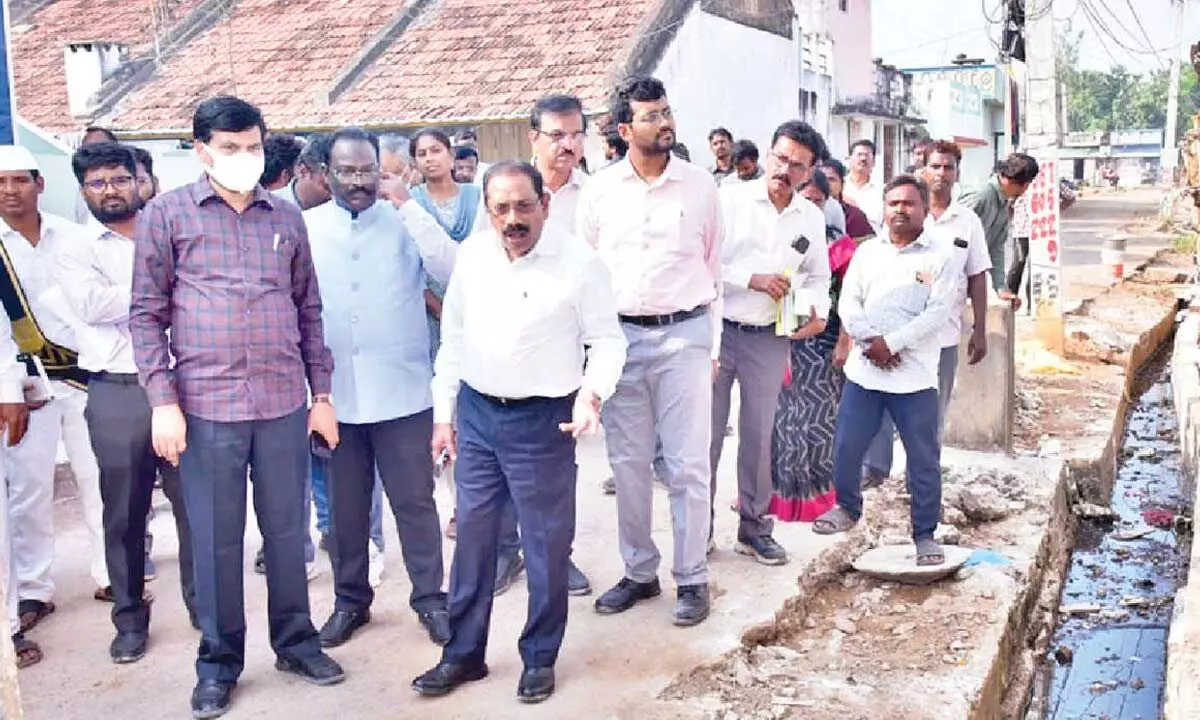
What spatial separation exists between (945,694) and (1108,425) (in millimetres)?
5104

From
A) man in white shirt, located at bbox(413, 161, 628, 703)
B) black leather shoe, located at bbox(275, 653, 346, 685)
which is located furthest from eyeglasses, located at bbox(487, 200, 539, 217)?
black leather shoe, located at bbox(275, 653, 346, 685)

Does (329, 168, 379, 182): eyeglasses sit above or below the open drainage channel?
above

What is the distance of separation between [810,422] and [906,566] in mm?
972

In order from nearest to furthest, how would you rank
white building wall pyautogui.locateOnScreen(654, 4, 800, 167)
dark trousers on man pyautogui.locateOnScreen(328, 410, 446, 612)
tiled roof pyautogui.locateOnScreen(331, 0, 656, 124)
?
dark trousers on man pyautogui.locateOnScreen(328, 410, 446, 612) → tiled roof pyautogui.locateOnScreen(331, 0, 656, 124) → white building wall pyautogui.locateOnScreen(654, 4, 800, 167)

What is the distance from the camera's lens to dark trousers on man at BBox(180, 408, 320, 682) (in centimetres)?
378

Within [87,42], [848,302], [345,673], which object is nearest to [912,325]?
[848,302]

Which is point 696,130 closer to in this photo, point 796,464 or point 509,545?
point 796,464

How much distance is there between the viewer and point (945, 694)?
411 cm

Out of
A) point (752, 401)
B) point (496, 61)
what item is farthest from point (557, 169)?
point (496, 61)

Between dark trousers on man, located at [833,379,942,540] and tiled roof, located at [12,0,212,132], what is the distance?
1501 centimetres

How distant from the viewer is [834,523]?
5.65m

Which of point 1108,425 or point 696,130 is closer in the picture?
point 1108,425

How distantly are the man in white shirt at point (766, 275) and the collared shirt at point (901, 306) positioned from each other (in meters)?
0.24

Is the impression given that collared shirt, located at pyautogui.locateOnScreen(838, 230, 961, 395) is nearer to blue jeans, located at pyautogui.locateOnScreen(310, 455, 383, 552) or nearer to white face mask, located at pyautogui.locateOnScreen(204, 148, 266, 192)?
blue jeans, located at pyautogui.locateOnScreen(310, 455, 383, 552)
